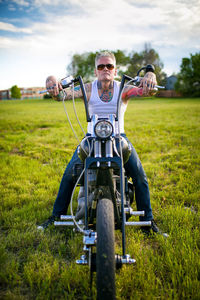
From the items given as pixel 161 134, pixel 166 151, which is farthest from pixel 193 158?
pixel 161 134

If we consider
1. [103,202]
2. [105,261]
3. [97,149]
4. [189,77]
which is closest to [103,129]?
[97,149]

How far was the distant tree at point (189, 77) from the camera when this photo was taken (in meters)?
50.1

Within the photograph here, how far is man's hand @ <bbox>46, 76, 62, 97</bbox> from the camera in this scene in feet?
7.62

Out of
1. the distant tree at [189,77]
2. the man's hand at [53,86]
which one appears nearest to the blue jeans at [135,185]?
the man's hand at [53,86]

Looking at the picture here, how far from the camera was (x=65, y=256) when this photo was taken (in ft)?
8.10

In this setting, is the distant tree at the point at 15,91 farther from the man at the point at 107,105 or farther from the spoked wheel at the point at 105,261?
the spoked wheel at the point at 105,261

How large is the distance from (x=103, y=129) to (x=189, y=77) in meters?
55.7

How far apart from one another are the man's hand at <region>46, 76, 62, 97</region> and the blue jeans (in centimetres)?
86

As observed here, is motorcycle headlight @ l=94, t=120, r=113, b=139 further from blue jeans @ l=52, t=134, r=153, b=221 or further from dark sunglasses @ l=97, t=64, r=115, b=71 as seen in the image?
dark sunglasses @ l=97, t=64, r=115, b=71

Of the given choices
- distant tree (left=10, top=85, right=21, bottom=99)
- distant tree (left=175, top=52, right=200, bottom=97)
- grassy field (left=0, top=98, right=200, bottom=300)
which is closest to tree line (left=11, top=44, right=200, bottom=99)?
distant tree (left=175, top=52, right=200, bottom=97)

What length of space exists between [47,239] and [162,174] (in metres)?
2.88

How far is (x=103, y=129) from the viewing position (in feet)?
6.25

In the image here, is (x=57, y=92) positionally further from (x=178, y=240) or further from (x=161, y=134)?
(x=161, y=134)

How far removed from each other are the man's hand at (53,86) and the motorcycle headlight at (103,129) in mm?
715
